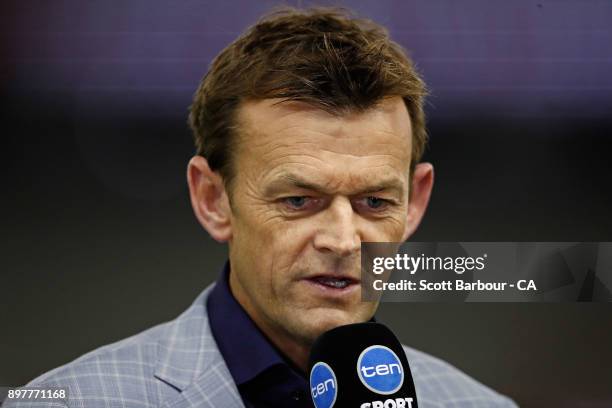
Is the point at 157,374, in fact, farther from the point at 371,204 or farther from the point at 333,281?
the point at 371,204

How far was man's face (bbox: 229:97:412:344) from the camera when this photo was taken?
6.93 ft

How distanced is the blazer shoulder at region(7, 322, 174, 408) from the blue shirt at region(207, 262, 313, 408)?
19cm

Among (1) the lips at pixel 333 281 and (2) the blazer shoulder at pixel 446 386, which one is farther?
(2) the blazer shoulder at pixel 446 386

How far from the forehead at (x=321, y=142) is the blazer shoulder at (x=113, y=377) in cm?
57

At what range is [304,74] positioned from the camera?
2.12 metres

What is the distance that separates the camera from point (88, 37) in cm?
262

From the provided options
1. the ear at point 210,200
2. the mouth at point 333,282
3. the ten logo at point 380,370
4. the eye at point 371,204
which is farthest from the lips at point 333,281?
the ten logo at point 380,370

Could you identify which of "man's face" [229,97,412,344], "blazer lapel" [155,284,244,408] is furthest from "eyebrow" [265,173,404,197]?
"blazer lapel" [155,284,244,408]

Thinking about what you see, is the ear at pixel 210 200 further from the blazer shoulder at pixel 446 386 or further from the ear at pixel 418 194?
the blazer shoulder at pixel 446 386

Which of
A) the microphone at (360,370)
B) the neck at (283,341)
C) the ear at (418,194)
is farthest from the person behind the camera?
the ear at (418,194)

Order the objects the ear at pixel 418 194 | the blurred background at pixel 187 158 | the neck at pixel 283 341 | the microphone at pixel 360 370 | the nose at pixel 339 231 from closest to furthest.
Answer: the microphone at pixel 360 370, the nose at pixel 339 231, the neck at pixel 283 341, the ear at pixel 418 194, the blurred background at pixel 187 158

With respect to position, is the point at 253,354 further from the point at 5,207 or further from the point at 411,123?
the point at 5,207

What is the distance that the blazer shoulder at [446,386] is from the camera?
2.50 m

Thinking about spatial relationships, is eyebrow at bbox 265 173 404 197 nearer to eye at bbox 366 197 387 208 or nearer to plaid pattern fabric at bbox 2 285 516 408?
eye at bbox 366 197 387 208
